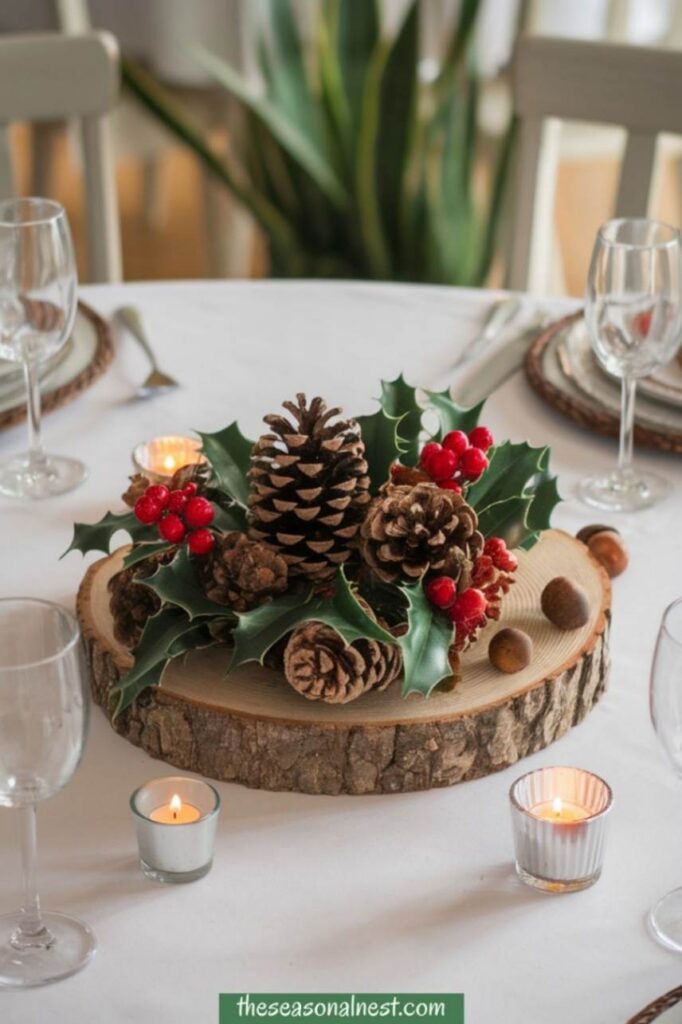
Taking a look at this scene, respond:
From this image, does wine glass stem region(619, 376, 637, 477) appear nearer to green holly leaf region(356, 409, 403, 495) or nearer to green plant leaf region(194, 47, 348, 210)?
green holly leaf region(356, 409, 403, 495)

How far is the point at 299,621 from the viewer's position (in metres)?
0.79

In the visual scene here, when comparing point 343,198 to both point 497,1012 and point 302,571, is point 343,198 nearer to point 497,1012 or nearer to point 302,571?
point 302,571

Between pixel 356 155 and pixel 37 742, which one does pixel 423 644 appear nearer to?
pixel 37 742

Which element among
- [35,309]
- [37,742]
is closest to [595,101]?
[35,309]

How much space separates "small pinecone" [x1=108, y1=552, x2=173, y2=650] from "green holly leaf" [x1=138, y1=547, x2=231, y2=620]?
24mm

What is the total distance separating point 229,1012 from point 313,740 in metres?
0.17

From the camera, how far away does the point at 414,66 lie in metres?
2.28

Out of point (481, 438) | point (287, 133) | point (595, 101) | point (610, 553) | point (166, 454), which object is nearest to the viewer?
point (481, 438)

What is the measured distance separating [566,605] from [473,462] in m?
0.11

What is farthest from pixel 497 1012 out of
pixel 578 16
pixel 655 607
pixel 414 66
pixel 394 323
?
pixel 578 16

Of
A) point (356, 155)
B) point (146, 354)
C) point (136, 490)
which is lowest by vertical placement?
point (356, 155)

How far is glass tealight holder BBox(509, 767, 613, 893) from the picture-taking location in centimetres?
74

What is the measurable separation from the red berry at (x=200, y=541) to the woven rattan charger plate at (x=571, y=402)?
0.47m

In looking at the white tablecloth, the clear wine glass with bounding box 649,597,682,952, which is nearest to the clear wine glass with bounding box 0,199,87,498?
the white tablecloth
